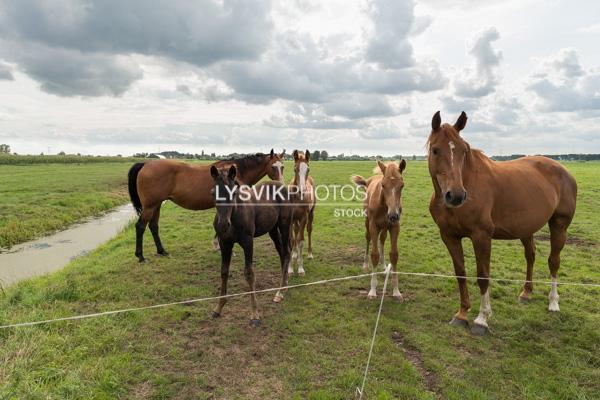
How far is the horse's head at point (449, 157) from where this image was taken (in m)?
3.91

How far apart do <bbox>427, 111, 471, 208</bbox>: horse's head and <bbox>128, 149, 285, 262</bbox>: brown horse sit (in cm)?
466

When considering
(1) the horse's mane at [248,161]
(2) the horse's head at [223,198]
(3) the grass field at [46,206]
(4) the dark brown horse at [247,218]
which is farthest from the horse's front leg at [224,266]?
(3) the grass field at [46,206]

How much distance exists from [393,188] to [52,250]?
1101cm

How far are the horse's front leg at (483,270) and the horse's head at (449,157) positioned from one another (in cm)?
82

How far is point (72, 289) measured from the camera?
5.93m

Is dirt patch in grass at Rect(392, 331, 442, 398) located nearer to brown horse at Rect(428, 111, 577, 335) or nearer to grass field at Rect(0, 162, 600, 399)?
grass field at Rect(0, 162, 600, 399)

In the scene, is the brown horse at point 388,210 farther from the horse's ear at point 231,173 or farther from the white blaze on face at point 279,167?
the white blaze on face at point 279,167

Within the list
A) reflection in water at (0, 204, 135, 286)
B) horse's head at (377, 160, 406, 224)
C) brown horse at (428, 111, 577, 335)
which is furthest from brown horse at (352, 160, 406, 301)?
reflection in water at (0, 204, 135, 286)

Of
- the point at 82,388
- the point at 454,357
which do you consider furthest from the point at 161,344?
the point at 454,357

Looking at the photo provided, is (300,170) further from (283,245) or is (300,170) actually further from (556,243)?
(556,243)

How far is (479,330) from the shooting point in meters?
4.62

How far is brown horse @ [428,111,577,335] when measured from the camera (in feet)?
13.5

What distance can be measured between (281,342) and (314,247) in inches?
200

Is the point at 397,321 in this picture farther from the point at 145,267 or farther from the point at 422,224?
the point at 422,224
